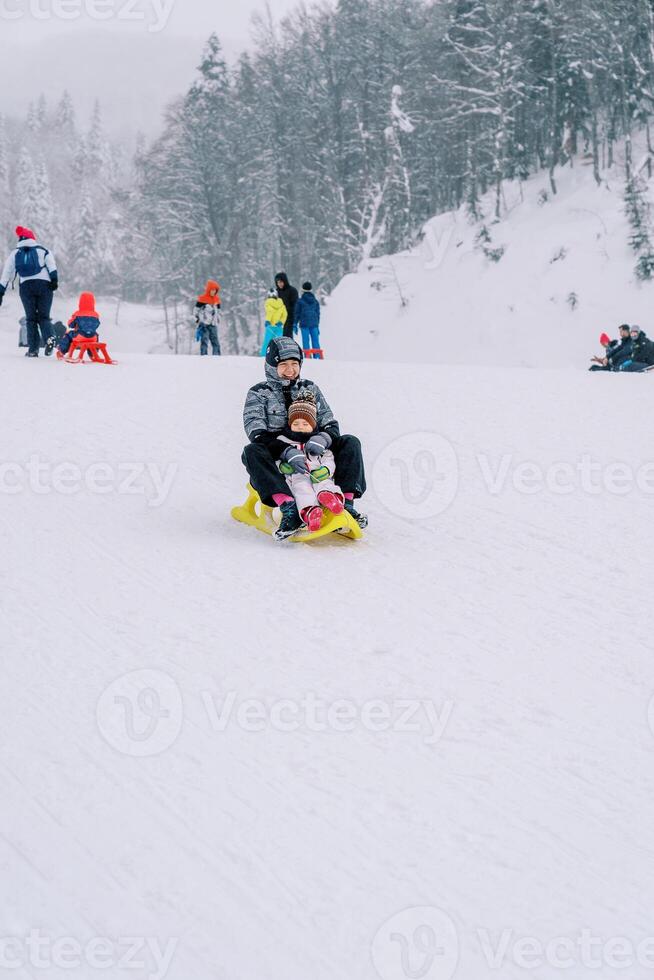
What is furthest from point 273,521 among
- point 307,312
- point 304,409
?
point 307,312

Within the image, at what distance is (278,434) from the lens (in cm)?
569

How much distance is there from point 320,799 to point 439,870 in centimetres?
→ 45

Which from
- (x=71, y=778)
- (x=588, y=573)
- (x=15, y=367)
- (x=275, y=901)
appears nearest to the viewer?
(x=275, y=901)

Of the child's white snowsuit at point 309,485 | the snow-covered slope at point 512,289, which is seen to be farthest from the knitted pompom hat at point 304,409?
the snow-covered slope at point 512,289

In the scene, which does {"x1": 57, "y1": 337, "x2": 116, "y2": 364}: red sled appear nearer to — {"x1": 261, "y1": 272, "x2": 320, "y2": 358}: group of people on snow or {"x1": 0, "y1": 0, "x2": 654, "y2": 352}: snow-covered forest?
{"x1": 261, "y1": 272, "x2": 320, "y2": 358}: group of people on snow

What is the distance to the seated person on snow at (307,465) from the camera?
5.18 meters

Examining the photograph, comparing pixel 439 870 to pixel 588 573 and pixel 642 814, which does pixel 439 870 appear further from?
pixel 588 573

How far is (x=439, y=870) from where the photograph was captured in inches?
93.6

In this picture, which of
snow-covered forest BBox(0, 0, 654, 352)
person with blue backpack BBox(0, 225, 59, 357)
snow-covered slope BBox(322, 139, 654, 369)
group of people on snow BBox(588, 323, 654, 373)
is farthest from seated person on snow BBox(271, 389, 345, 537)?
snow-covered forest BBox(0, 0, 654, 352)

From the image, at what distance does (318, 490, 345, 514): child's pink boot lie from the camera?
5.14 meters

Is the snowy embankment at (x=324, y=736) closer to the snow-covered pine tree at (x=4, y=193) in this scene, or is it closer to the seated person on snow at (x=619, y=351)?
the seated person on snow at (x=619, y=351)

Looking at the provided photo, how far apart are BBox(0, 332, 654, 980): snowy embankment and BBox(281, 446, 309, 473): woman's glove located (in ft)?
1.59

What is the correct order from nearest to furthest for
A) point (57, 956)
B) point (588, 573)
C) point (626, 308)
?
1. point (57, 956)
2. point (588, 573)
3. point (626, 308)

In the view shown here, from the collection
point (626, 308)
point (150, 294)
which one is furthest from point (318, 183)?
point (150, 294)
